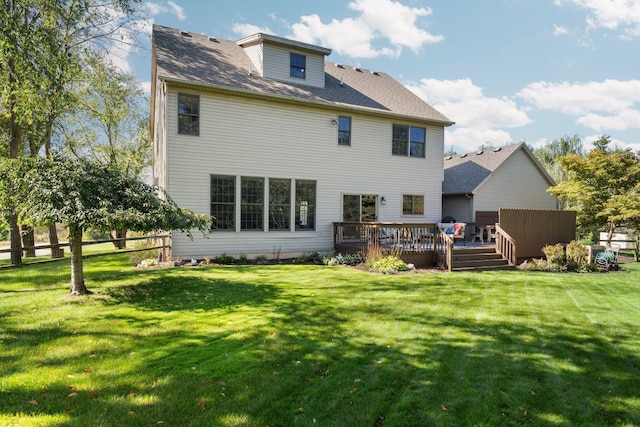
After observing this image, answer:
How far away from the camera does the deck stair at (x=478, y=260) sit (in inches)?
467

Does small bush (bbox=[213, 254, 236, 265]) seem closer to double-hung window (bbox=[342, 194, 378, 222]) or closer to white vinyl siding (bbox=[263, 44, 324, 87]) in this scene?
double-hung window (bbox=[342, 194, 378, 222])

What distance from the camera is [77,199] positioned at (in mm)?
6102

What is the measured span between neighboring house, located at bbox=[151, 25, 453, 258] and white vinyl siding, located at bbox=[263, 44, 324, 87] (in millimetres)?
41

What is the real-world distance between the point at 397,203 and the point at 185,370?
13006 millimetres

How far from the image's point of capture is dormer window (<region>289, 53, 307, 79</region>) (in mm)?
14719

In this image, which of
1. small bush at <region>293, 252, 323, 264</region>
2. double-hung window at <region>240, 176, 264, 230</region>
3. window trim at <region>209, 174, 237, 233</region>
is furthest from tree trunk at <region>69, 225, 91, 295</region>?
small bush at <region>293, 252, 323, 264</region>

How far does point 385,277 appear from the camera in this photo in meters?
9.61

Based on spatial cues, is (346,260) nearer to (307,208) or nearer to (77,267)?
(307,208)

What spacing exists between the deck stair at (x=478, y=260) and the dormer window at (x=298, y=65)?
30.2 ft

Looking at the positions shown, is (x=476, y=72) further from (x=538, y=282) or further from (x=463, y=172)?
(x=538, y=282)

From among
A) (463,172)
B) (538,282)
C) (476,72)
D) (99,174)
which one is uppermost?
(476,72)

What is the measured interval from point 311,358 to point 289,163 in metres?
10.0

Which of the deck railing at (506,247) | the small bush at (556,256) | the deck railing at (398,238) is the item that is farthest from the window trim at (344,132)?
the small bush at (556,256)

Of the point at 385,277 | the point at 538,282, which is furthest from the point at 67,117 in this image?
the point at 538,282
